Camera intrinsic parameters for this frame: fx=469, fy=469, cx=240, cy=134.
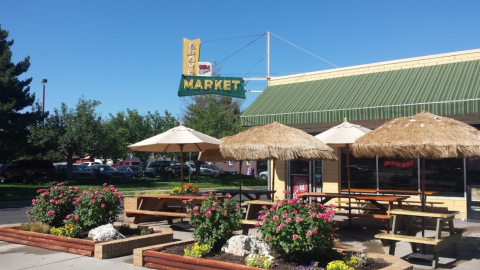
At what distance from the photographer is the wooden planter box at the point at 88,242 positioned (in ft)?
27.1

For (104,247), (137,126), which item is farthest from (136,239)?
(137,126)

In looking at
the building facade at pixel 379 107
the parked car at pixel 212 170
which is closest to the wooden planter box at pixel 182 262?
the building facade at pixel 379 107

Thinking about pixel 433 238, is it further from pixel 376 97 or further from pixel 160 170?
pixel 160 170

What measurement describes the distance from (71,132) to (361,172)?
20667mm

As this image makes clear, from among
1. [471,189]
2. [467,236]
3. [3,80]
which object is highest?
[3,80]

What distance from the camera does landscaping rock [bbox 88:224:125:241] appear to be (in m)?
8.70

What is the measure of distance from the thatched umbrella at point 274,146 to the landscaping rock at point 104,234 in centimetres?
298

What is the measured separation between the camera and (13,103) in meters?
27.8

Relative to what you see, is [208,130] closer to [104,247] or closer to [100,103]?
[100,103]

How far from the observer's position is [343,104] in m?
14.6

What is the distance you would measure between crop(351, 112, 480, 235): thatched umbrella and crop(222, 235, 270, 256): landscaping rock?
8.58 feet

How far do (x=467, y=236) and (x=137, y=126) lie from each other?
36.9 meters

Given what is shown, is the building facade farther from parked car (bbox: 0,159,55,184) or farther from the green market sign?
parked car (bbox: 0,159,55,184)

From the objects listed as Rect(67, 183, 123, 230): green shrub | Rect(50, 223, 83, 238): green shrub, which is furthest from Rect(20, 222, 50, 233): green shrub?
Rect(67, 183, 123, 230): green shrub
